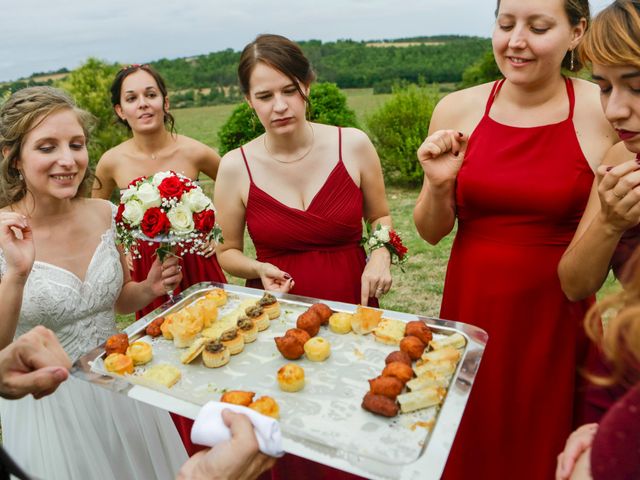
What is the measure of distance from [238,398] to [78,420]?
133 centimetres

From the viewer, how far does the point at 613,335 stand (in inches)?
48.0

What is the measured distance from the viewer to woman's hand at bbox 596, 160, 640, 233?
1.99 meters

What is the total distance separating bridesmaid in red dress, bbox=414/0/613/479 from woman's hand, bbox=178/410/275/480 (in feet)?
5.37

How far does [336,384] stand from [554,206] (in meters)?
1.46

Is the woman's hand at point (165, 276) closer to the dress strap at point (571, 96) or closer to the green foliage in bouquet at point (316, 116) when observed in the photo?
the dress strap at point (571, 96)

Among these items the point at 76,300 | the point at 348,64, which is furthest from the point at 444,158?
the point at 348,64

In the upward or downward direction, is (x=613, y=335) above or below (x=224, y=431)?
above

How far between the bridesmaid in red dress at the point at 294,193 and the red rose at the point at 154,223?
765 millimetres

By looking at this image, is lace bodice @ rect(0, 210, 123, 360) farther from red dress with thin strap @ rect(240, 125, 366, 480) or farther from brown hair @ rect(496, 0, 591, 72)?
brown hair @ rect(496, 0, 591, 72)

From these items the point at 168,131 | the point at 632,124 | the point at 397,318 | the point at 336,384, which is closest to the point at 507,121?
the point at 632,124

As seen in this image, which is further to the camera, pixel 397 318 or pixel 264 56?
pixel 264 56

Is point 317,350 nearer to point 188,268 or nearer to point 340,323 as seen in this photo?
point 340,323

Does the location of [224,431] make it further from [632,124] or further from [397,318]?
[632,124]

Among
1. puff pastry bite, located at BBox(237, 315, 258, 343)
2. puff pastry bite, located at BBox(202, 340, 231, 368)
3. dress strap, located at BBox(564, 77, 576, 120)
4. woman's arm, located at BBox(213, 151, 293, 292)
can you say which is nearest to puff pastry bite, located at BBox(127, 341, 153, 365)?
puff pastry bite, located at BBox(202, 340, 231, 368)
